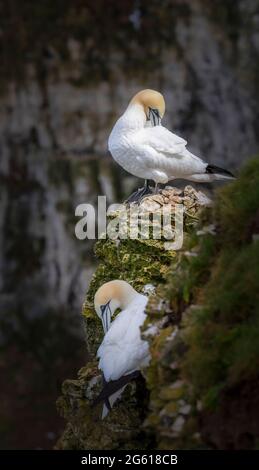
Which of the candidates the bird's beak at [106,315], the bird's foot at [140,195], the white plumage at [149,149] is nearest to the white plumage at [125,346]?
the bird's beak at [106,315]

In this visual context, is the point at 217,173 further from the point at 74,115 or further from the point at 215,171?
the point at 74,115

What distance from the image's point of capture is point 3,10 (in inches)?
658

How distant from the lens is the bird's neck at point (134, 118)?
25.0 feet

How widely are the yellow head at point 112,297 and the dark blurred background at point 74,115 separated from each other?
10.3 metres

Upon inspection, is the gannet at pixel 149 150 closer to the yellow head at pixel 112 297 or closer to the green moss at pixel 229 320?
the yellow head at pixel 112 297

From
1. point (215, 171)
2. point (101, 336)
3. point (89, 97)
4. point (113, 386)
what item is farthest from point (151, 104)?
point (89, 97)

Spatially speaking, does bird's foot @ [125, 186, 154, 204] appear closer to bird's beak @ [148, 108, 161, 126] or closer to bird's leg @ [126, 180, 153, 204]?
bird's leg @ [126, 180, 153, 204]

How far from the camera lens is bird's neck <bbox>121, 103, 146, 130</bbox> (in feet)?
25.0

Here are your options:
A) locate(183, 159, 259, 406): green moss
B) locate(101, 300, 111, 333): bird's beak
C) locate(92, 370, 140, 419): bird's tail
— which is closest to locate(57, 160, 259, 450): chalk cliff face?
locate(183, 159, 259, 406): green moss

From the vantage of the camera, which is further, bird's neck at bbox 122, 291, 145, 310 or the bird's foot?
the bird's foot

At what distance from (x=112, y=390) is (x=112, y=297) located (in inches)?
35.0

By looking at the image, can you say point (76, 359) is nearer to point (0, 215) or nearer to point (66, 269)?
point (66, 269)

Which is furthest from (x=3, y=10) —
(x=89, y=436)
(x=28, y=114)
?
(x=89, y=436)

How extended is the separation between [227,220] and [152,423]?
1139mm
